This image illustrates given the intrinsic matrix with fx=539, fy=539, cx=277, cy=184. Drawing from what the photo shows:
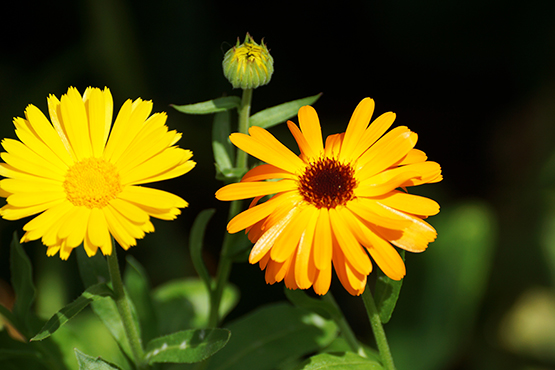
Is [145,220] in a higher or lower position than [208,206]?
lower

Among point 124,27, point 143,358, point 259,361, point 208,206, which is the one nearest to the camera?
point 143,358

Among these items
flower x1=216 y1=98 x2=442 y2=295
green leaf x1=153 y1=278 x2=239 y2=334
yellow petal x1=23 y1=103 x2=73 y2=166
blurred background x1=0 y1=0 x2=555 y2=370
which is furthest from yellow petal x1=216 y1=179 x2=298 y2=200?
blurred background x1=0 y1=0 x2=555 y2=370

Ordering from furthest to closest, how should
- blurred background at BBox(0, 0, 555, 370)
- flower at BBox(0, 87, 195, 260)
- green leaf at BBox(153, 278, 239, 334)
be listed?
blurred background at BBox(0, 0, 555, 370)
green leaf at BBox(153, 278, 239, 334)
flower at BBox(0, 87, 195, 260)

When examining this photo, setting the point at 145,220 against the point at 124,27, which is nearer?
the point at 145,220

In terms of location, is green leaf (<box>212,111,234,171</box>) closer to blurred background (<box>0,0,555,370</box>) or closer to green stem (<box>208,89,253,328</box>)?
green stem (<box>208,89,253,328</box>)

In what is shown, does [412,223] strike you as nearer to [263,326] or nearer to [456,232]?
[263,326]

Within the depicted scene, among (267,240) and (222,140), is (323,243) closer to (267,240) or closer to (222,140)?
(267,240)

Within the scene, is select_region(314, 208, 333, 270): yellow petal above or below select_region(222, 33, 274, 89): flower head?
below

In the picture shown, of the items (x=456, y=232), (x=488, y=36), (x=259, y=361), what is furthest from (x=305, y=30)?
(x=259, y=361)
